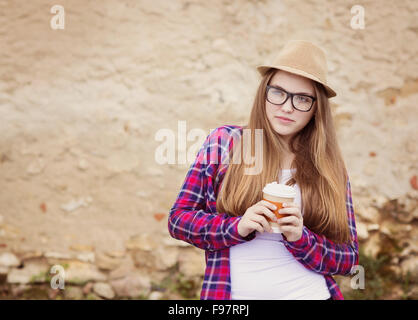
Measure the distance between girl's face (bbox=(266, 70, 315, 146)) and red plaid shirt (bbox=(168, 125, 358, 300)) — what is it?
20cm

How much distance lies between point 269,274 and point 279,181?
17.4 inches

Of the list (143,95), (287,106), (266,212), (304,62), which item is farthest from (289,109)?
(143,95)

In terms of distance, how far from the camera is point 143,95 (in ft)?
15.0

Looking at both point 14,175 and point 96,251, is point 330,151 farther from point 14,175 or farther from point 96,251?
point 14,175

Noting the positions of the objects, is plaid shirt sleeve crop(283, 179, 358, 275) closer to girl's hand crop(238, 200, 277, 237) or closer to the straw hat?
girl's hand crop(238, 200, 277, 237)

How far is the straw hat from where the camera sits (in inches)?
75.4

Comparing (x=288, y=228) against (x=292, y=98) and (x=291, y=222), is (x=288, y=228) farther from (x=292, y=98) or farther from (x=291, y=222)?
(x=292, y=98)

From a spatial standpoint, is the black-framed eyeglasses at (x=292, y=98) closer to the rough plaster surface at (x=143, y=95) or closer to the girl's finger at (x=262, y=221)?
the girl's finger at (x=262, y=221)

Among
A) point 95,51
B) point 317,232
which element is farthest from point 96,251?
point 317,232

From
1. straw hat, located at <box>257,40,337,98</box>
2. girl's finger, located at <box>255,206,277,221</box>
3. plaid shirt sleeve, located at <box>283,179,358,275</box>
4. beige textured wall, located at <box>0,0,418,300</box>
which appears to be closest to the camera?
girl's finger, located at <box>255,206,277,221</box>

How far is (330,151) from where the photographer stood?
6.85ft

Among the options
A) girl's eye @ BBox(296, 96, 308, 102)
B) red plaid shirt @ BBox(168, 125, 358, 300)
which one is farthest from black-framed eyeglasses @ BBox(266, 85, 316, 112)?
red plaid shirt @ BBox(168, 125, 358, 300)

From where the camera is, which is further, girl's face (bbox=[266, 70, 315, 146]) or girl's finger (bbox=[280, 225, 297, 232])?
girl's face (bbox=[266, 70, 315, 146])

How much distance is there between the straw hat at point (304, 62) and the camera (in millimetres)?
1914
